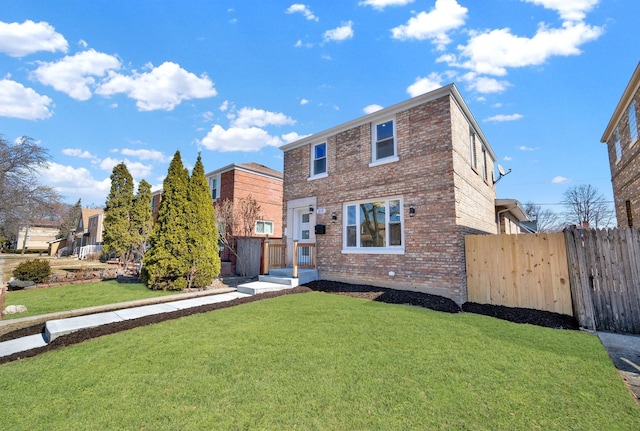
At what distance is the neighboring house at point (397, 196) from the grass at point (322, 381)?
336 cm

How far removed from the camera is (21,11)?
27.8ft

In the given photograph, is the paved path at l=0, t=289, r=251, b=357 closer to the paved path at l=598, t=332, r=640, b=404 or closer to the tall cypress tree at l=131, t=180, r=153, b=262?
the paved path at l=598, t=332, r=640, b=404

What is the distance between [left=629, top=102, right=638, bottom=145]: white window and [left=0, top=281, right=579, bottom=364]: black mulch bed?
9161mm

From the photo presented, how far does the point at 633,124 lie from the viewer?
1042 cm

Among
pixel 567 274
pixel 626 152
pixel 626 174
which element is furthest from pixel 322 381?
pixel 626 174

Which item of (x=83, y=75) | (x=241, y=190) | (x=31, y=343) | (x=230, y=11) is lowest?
(x=31, y=343)

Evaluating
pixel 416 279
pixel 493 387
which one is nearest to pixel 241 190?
pixel 416 279

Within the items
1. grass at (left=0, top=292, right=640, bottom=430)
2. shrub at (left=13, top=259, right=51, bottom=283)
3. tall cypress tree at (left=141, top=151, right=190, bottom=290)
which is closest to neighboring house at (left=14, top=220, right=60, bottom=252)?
shrub at (left=13, top=259, right=51, bottom=283)

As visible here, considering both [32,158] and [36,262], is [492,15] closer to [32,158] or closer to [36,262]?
[36,262]

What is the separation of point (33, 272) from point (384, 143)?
13.4m

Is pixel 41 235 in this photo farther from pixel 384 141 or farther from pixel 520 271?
pixel 520 271

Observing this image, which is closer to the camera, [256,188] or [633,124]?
[633,124]

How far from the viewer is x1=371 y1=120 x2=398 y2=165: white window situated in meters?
9.26

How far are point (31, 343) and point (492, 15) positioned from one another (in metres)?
12.9
